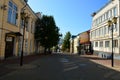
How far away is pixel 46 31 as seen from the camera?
4688 centimetres

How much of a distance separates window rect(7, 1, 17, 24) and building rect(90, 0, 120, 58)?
57.7ft

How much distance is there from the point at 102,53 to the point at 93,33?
11.9 meters

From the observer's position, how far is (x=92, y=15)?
57562 millimetres

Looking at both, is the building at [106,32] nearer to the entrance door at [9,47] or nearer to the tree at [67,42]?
the entrance door at [9,47]

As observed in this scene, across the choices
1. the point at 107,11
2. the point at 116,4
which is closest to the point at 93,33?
the point at 107,11

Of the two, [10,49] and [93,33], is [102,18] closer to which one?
[93,33]

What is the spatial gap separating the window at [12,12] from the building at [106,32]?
1758cm

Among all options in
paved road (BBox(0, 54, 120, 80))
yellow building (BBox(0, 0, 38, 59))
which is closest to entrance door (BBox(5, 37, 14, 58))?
yellow building (BBox(0, 0, 38, 59))

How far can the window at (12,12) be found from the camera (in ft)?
79.5

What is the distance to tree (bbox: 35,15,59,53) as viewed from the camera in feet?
152

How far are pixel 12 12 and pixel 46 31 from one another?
21687mm

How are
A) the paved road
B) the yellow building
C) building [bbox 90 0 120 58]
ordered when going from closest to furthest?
1. the paved road
2. the yellow building
3. building [bbox 90 0 120 58]

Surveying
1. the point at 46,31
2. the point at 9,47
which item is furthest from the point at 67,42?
the point at 9,47

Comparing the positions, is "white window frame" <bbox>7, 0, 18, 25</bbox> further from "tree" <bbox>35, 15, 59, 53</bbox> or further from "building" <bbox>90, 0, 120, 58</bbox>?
"tree" <bbox>35, 15, 59, 53</bbox>
